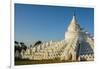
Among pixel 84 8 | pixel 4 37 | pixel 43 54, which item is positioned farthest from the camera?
pixel 84 8

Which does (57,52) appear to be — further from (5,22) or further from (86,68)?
(5,22)

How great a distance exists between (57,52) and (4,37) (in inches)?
21.5

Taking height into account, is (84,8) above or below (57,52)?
above

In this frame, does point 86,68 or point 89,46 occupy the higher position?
point 89,46

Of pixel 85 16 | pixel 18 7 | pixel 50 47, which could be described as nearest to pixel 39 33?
pixel 50 47

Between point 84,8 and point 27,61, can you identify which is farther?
point 84,8

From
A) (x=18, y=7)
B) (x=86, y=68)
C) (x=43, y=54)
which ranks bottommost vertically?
(x=86, y=68)

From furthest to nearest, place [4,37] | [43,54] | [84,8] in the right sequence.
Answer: [84,8]
[43,54]
[4,37]

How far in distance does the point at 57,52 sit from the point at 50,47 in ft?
0.29

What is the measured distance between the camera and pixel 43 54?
196 cm

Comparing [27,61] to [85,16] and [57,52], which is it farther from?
[85,16]

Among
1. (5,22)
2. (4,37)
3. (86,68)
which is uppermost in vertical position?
(5,22)

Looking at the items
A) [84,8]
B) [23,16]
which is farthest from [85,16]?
[23,16]

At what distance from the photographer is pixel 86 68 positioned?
208 cm
